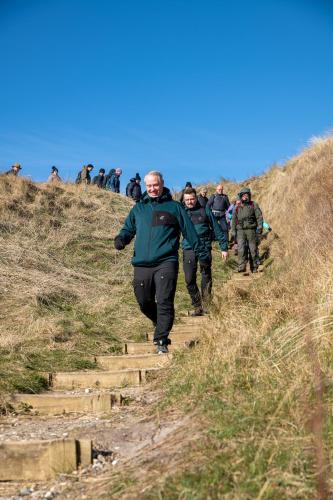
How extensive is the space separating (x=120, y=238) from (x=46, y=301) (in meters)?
4.66

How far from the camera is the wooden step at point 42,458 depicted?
12.0 feet

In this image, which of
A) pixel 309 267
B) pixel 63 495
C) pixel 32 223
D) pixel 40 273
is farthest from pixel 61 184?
pixel 63 495

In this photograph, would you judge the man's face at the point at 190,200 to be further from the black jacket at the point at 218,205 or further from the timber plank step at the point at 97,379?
the black jacket at the point at 218,205

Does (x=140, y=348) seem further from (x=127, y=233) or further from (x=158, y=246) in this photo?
(x=158, y=246)

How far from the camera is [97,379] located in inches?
247

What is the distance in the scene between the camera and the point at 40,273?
43.0ft

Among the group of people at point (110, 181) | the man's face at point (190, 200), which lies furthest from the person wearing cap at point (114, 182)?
the man's face at point (190, 200)

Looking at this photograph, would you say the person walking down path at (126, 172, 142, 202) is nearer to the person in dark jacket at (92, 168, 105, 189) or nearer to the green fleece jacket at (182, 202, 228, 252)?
the person in dark jacket at (92, 168, 105, 189)

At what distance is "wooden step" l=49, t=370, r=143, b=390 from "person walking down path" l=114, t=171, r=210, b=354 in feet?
1.93

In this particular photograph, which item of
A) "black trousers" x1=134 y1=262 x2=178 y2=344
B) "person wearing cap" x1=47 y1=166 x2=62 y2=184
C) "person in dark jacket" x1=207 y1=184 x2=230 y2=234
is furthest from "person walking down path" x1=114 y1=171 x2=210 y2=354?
"person wearing cap" x1=47 y1=166 x2=62 y2=184

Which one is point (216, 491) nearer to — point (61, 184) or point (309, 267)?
point (309, 267)

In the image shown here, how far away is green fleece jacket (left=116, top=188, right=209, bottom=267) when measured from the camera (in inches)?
249

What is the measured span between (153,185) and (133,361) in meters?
2.12

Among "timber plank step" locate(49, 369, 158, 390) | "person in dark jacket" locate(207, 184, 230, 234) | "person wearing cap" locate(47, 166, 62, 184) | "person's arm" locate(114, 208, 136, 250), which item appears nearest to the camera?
"timber plank step" locate(49, 369, 158, 390)
